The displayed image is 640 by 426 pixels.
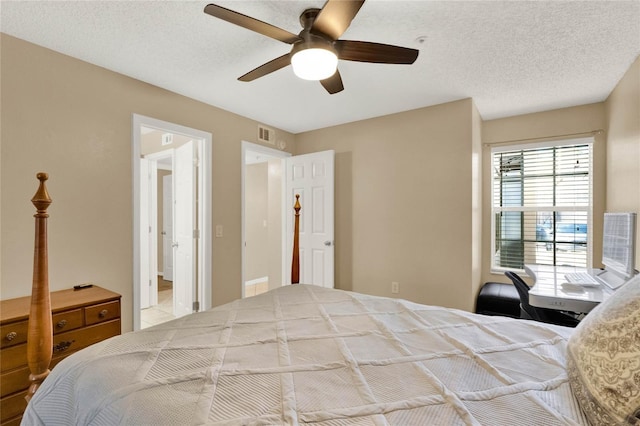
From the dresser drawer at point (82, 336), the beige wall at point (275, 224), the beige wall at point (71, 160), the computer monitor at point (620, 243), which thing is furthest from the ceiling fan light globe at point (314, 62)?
the beige wall at point (275, 224)

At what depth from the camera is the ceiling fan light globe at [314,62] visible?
1605 millimetres

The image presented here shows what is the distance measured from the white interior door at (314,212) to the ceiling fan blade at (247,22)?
2268mm

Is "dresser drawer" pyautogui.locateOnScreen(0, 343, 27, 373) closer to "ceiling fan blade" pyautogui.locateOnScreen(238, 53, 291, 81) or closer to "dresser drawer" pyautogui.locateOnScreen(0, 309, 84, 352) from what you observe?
"dresser drawer" pyautogui.locateOnScreen(0, 309, 84, 352)

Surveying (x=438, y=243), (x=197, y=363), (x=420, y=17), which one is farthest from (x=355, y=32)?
(x=438, y=243)

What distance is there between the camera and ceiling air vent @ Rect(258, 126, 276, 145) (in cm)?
387

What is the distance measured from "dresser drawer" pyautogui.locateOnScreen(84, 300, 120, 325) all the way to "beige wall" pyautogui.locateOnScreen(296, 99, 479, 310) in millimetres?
2583

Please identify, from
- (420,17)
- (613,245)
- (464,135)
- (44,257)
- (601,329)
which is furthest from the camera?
(464,135)

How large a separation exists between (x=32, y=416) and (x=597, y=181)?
485cm

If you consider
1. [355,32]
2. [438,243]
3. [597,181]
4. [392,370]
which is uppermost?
[355,32]

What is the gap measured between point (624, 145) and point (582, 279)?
126cm

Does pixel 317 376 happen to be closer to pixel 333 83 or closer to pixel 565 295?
pixel 333 83

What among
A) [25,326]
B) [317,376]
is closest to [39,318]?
[25,326]

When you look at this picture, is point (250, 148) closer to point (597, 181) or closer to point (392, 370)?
point (392, 370)

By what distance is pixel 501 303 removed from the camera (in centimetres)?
317
